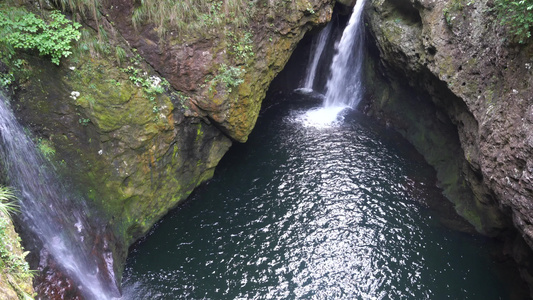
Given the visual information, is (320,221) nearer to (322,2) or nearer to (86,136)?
(86,136)

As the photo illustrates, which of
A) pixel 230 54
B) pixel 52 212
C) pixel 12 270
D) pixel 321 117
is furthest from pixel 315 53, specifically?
pixel 12 270

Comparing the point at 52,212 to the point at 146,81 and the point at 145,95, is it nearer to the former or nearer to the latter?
the point at 145,95

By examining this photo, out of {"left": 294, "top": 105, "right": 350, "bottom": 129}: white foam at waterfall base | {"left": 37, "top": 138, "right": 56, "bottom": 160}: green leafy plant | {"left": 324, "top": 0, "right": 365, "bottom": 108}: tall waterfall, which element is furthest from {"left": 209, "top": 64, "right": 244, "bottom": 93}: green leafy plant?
{"left": 324, "top": 0, "right": 365, "bottom": 108}: tall waterfall

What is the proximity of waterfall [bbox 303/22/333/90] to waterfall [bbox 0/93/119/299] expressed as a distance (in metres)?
15.5

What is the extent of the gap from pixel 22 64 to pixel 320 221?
29.4 feet

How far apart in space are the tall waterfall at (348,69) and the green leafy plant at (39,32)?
536 inches

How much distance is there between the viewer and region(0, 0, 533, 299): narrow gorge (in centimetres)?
748

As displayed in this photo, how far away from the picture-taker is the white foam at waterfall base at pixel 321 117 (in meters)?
16.3

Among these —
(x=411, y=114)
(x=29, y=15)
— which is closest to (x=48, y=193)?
(x=29, y=15)

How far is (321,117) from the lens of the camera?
56.1 feet

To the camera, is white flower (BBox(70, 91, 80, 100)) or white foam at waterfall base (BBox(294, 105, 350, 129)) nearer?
white flower (BBox(70, 91, 80, 100))

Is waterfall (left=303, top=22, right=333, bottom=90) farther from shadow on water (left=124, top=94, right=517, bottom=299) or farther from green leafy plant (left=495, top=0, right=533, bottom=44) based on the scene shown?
green leafy plant (left=495, top=0, right=533, bottom=44)

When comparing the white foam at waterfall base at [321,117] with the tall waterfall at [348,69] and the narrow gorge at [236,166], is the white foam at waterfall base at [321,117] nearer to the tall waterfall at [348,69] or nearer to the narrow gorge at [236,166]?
the tall waterfall at [348,69]

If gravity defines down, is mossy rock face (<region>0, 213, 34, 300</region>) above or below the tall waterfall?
below
